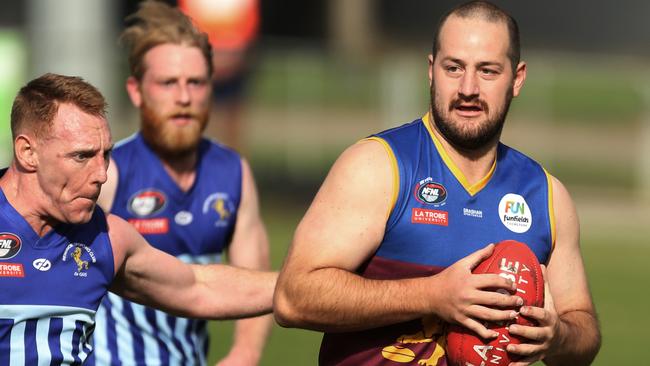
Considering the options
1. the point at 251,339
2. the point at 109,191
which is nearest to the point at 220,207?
the point at 109,191

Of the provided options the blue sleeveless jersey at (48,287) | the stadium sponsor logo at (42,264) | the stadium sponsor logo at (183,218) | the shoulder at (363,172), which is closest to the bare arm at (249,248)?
the stadium sponsor logo at (183,218)

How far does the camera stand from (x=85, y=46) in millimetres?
21484

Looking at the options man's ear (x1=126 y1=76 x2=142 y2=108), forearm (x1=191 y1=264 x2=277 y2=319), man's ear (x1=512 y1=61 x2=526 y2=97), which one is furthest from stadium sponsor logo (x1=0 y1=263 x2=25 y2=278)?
man's ear (x1=126 y1=76 x2=142 y2=108)

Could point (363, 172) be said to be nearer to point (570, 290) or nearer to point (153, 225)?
point (570, 290)

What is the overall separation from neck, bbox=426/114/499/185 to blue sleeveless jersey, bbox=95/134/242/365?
1.89 m

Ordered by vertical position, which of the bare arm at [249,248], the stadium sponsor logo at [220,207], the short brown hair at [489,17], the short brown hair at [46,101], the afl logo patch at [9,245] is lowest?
the bare arm at [249,248]

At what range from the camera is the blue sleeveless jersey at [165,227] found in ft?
21.0

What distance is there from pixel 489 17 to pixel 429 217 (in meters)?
0.85

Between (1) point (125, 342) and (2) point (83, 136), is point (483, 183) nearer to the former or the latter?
(2) point (83, 136)

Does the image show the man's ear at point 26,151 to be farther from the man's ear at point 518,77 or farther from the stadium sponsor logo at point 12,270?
the man's ear at point 518,77

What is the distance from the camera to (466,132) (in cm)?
500

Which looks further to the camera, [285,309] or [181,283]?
[181,283]

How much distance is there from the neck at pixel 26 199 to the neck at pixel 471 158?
160 centimetres

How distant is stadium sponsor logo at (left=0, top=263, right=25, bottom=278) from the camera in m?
4.57
